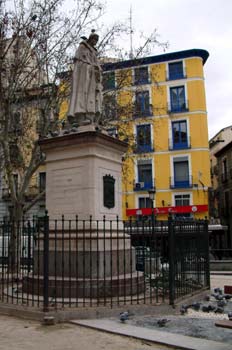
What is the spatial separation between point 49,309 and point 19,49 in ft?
36.8

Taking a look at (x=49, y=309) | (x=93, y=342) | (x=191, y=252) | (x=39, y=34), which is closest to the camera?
(x=93, y=342)

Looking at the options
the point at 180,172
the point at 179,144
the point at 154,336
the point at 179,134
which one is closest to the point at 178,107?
the point at 179,134

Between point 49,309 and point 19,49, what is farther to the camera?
point 19,49

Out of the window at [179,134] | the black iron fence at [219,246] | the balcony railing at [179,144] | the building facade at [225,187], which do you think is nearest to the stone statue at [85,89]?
the black iron fence at [219,246]

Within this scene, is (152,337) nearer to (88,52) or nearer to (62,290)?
(62,290)

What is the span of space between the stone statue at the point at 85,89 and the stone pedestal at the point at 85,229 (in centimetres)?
71

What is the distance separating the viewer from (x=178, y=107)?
40219mm

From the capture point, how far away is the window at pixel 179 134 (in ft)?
130

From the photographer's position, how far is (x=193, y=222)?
10414mm

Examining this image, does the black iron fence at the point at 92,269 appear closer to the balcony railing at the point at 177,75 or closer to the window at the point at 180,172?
the window at the point at 180,172

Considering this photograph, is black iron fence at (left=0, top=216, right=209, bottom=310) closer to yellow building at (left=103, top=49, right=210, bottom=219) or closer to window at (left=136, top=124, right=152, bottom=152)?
window at (left=136, top=124, right=152, bottom=152)

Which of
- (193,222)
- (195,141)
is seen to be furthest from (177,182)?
(193,222)

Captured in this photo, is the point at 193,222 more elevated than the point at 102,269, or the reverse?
the point at 193,222

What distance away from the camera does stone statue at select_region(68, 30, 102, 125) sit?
33.0 feet
